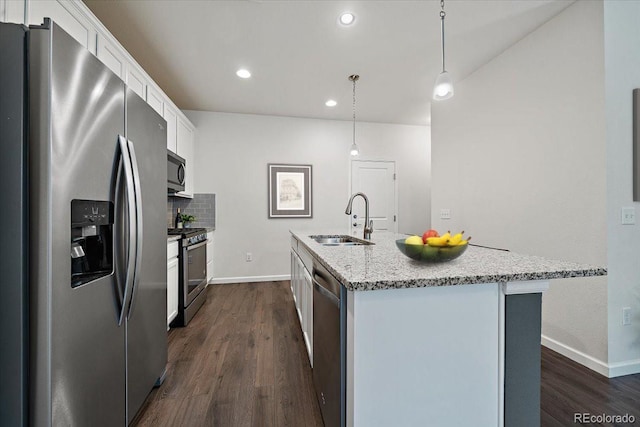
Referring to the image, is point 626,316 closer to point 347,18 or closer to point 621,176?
point 621,176

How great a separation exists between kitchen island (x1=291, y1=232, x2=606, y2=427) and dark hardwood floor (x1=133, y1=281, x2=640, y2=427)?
2.32 feet

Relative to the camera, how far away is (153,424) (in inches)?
56.9

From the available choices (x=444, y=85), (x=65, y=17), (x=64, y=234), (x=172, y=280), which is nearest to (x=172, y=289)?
(x=172, y=280)

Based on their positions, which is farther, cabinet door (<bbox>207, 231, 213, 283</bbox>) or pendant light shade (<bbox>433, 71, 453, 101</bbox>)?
cabinet door (<bbox>207, 231, 213, 283</bbox>)

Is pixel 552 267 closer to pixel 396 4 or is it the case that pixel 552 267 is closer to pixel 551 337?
pixel 551 337

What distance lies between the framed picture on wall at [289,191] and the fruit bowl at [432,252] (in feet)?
11.4

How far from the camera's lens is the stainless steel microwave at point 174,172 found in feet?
9.55

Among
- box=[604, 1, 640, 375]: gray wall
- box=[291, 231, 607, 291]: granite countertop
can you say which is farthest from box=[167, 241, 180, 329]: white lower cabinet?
box=[604, 1, 640, 375]: gray wall

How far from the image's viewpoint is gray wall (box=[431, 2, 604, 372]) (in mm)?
1902

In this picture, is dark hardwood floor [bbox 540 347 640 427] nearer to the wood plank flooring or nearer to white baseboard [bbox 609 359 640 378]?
white baseboard [bbox 609 359 640 378]

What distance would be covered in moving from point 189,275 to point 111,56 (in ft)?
6.38

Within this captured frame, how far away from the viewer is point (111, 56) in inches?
76.8

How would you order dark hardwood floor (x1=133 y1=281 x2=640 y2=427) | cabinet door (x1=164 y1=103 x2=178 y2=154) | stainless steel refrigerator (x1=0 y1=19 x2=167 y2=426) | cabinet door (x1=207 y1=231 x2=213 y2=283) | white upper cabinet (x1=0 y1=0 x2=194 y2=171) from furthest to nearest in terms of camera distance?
cabinet door (x1=207 y1=231 x2=213 y2=283) → cabinet door (x1=164 y1=103 x2=178 y2=154) → dark hardwood floor (x1=133 y1=281 x2=640 y2=427) → white upper cabinet (x1=0 y1=0 x2=194 y2=171) → stainless steel refrigerator (x1=0 y1=19 x2=167 y2=426)

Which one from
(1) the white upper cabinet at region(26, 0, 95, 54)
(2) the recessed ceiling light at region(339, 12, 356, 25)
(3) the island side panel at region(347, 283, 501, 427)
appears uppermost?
(2) the recessed ceiling light at region(339, 12, 356, 25)
